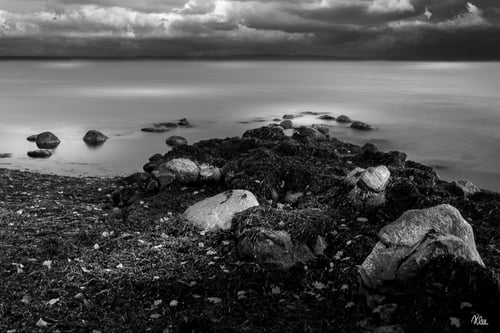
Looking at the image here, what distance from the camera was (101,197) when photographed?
16.3 m

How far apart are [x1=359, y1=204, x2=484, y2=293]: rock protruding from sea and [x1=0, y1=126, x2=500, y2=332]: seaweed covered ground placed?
26cm

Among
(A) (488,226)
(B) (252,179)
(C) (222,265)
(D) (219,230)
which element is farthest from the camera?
(B) (252,179)

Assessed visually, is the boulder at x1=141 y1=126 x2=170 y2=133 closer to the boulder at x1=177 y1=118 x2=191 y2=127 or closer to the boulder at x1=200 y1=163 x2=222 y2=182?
the boulder at x1=177 y1=118 x2=191 y2=127

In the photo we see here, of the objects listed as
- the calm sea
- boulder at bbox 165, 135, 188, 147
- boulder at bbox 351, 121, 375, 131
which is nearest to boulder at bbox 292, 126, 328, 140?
the calm sea

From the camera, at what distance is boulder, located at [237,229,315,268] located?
10.0 meters

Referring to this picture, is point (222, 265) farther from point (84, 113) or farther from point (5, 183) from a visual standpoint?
point (84, 113)

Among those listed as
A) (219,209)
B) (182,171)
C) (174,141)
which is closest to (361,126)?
(174,141)

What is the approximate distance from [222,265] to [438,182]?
1075 centimetres

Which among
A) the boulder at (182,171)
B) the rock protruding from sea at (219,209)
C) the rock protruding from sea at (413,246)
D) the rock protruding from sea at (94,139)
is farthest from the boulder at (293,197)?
the rock protruding from sea at (94,139)

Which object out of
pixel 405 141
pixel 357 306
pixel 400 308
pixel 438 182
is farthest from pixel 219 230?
pixel 405 141

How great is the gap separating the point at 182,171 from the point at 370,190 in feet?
20.6

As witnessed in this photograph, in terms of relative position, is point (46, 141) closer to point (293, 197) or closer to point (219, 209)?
point (293, 197)

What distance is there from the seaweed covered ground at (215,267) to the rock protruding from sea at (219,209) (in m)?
0.27

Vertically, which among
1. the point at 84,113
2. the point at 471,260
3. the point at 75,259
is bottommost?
the point at 84,113
